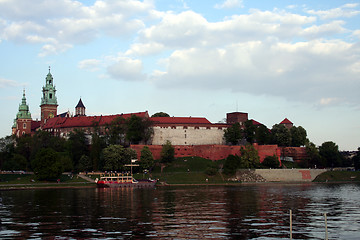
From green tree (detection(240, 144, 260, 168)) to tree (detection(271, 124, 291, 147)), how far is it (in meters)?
17.4

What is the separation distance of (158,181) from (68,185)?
609 inches

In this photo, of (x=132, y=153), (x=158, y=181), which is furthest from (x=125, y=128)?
(x=158, y=181)

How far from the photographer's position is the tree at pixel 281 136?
108812 millimetres

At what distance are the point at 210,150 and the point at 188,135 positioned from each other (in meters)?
10.9

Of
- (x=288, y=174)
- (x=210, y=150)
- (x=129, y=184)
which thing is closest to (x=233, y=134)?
(x=210, y=150)

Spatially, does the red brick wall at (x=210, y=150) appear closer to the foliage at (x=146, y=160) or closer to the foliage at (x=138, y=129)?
the foliage at (x=138, y=129)

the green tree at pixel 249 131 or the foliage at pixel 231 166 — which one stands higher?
the green tree at pixel 249 131

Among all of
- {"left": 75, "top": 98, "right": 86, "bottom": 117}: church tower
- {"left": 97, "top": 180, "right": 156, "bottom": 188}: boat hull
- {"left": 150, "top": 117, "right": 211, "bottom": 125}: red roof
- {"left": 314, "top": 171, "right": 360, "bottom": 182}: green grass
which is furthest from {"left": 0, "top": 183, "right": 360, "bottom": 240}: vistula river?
{"left": 75, "top": 98, "right": 86, "bottom": 117}: church tower

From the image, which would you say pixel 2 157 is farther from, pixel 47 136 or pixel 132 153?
pixel 132 153

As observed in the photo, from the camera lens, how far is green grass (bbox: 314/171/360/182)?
9241cm

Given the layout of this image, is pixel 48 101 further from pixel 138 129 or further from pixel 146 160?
pixel 146 160

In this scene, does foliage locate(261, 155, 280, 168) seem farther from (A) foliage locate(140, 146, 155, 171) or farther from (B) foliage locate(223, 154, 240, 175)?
(A) foliage locate(140, 146, 155, 171)

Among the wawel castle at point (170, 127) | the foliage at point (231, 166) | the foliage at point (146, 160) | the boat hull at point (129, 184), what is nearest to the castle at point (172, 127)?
the wawel castle at point (170, 127)

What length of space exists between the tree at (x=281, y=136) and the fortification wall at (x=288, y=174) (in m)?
15.8
